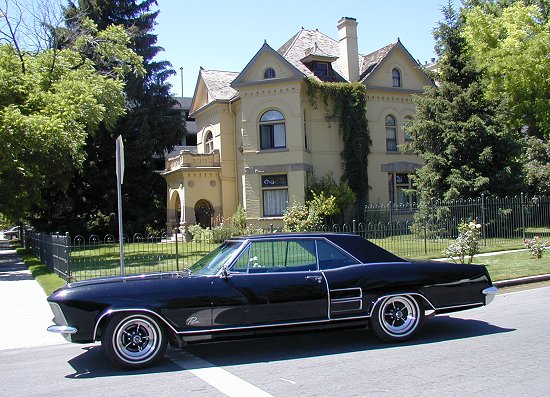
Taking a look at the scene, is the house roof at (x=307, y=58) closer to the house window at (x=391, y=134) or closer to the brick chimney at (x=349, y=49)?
the brick chimney at (x=349, y=49)

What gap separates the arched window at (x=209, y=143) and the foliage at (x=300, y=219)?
27.7 ft

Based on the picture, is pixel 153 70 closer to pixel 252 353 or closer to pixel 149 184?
pixel 149 184

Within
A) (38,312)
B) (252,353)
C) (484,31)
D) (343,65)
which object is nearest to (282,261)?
(252,353)

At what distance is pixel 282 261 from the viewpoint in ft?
23.5

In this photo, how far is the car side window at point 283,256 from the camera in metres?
7.07

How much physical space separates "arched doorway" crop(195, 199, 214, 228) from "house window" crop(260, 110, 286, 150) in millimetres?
5326

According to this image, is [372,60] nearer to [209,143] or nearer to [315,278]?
[209,143]

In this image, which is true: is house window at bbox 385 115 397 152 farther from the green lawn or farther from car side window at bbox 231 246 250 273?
car side window at bbox 231 246 250 273

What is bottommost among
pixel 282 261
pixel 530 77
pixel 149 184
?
pixel 282 261

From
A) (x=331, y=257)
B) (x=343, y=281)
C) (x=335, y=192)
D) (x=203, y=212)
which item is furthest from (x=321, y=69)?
(x=343, y=281)

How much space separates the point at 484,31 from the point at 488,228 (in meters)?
13.2

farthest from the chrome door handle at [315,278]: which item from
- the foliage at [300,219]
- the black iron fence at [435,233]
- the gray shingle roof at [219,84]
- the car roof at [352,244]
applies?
the gray shingle roof at [219,84]

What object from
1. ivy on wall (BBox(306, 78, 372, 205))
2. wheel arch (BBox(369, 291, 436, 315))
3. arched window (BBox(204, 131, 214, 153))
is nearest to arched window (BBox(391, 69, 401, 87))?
ivy on wall (BBox(306, 78, 372, 205))

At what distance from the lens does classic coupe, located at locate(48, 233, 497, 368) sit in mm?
6449
